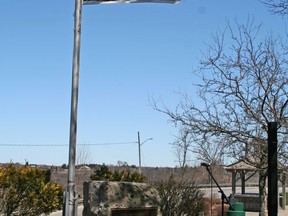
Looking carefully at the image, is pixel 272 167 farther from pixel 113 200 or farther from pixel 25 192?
pixel 25 192

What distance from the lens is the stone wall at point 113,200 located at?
852 centimetres

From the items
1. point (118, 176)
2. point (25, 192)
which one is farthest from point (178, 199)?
point (118, 176)

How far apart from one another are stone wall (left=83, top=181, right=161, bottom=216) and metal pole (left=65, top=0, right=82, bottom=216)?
8.01ft

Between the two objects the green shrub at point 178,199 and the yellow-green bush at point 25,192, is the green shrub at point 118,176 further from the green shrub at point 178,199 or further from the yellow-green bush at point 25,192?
the yellow-green bush at point 25,192

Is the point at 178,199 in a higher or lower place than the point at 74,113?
lower

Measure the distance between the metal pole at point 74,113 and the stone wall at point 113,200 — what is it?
2.44m

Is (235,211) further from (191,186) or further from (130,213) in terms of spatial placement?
(130,213)

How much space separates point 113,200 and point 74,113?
9.32 feet

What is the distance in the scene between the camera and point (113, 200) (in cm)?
863

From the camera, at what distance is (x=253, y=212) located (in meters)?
25.7

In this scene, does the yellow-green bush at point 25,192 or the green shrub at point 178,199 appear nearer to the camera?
the yellow-green bush at point 25,192

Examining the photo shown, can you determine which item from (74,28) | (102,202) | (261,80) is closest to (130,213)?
(102,202)

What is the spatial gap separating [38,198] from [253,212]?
15199 mm

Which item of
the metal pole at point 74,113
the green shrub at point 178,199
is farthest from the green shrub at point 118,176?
the metal pole at point 74,113
